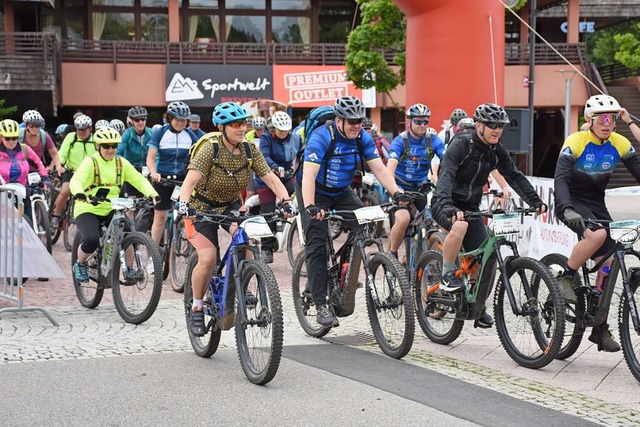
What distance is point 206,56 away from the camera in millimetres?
35156

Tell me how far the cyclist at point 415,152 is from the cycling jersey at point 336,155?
7.91 ft

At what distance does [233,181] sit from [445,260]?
5.65ft

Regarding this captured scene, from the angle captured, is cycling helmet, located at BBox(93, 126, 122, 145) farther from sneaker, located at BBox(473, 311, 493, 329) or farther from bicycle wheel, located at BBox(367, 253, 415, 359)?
sneaker, located at BBox(473, 311, 493, 329)

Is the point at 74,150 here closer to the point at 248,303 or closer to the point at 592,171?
the point at 248,303

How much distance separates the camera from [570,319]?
24.6 feet

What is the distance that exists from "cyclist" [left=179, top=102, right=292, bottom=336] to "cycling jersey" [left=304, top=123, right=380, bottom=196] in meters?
0.41

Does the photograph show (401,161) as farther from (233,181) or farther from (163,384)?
(163,384)

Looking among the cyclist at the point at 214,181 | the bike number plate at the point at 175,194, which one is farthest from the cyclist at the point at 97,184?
the cyclist at the point at 214,181

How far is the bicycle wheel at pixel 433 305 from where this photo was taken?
26.7 ft

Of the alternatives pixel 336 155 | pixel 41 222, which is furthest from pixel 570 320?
pixel 41 222

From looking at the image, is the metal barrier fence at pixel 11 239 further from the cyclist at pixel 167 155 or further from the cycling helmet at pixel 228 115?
the cycling helmet at pixel 228 115

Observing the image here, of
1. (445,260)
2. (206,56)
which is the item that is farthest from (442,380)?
(206,56)

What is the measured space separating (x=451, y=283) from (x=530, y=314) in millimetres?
829

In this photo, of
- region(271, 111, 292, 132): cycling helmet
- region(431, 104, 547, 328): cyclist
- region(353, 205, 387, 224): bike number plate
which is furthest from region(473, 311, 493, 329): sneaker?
region(271, 111, 292, 132): cycling helmet
